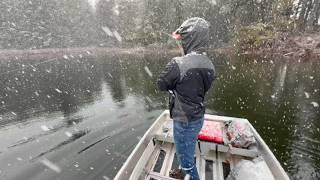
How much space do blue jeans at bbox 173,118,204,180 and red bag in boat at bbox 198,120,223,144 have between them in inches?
60.4

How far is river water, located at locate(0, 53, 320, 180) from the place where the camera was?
641cm

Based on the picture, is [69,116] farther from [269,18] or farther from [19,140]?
[269,18]

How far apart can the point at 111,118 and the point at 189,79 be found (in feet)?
23.2

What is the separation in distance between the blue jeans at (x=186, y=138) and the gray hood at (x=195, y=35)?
100 cm

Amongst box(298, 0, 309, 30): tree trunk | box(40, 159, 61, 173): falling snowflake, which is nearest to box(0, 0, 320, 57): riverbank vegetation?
box(298, 0, 309, 30): tree trunk

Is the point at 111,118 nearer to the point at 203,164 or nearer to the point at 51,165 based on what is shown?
the point at 51,165

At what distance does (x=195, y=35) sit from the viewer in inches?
126

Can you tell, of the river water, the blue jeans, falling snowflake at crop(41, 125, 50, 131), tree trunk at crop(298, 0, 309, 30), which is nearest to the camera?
the blue jeans

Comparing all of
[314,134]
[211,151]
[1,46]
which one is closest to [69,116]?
[211,151]

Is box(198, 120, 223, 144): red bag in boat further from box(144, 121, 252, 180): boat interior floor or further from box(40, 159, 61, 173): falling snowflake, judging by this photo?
box(40, 159, 61, 173): falling snowflake

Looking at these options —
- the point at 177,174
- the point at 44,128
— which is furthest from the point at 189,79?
the point at 44,128

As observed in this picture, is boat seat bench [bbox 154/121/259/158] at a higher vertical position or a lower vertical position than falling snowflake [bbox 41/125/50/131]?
higher

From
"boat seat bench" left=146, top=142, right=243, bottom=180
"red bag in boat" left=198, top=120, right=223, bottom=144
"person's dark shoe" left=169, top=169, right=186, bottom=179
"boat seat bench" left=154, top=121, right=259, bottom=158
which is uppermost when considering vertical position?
"red bag in boat" left=198, top=120, right=223, bottom=144

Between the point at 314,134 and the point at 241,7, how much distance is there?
41920mm
